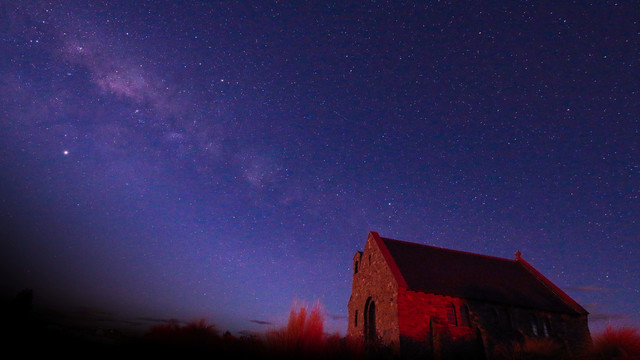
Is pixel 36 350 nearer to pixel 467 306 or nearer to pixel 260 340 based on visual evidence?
pixel 260 340

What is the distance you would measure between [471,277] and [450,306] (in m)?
5.02

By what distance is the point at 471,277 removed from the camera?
24.2 metres

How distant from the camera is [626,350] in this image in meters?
12.3

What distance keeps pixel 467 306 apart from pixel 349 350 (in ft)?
50.7

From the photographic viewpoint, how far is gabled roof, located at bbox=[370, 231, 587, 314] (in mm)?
21453

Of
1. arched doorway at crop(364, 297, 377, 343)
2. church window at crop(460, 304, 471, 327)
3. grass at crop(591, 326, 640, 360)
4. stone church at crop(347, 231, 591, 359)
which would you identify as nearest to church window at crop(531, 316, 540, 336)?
stone church at crop(347, 231, 591, 359)

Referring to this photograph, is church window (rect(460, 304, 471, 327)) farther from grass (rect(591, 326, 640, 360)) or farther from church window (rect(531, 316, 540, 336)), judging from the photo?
grass (rect(591, 326, 640, 360))

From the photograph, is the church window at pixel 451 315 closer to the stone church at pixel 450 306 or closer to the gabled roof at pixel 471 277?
the stone church at pixel 450 306

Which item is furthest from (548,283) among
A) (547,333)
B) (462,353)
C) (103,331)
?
(103,331)

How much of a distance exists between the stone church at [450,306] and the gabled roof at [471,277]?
77 mm

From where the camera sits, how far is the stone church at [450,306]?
1878 cm

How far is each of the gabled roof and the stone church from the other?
0.08 meters

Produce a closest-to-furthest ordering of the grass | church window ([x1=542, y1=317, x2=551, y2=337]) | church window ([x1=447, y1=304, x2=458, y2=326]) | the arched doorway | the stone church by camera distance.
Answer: the grass < the stone church < church window ([x1=447, y1=304, x2=458, y2=326]) < church window ([x1=542, y1=317, x2=551, y2=337]) < the arched doorway

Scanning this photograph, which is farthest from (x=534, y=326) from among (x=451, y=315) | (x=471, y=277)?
(x=451, y=315)
